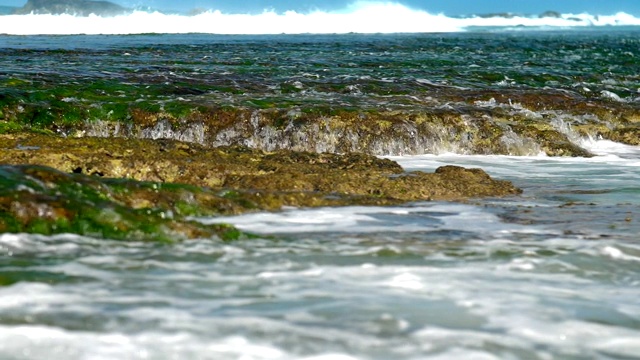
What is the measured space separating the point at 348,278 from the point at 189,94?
1066 cm

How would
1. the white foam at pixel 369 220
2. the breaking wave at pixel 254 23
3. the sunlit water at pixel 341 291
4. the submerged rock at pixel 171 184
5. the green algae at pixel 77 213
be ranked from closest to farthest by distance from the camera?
the sunlit water at pixel 341 291 < the green algae at pixel 77 213 < the submerged rock at pixel 171 184 < the white foam at pixel 369 220 < the breaking wave at pixel 254 23

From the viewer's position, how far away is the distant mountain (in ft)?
259

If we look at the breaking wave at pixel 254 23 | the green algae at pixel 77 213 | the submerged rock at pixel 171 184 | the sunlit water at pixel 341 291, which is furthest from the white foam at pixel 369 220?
the breaking wave at pixel 254 23

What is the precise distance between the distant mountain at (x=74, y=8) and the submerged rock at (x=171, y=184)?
68869 mm

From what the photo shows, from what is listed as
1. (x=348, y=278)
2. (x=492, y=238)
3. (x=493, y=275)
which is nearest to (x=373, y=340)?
(x=348, y=278)

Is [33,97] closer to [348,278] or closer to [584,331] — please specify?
[348,278]

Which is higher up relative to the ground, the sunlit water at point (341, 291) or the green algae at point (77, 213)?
the green algae at point (77, 213)

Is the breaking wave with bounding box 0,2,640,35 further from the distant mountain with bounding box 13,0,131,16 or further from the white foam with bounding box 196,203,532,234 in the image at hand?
the white foam with bounding box 196,203,532,234

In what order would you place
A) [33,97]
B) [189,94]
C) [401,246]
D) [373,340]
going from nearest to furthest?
[373,340]
[401,246]
[33,97]
[189,94]

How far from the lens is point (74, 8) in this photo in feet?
270

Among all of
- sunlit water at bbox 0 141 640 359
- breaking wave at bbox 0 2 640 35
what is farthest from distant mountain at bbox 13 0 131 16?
sunlit water at bbox 0 141 640 359

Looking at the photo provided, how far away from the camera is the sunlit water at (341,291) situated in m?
4.87

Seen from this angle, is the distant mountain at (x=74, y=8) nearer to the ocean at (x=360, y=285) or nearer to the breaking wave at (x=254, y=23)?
the breaking wave at (x=254, y=23)

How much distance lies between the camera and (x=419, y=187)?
9.05 meters
